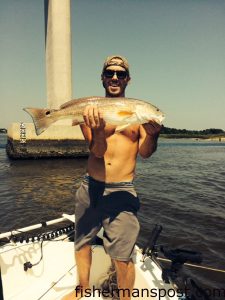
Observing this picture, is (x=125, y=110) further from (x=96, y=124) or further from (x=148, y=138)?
(x=148, y=138)

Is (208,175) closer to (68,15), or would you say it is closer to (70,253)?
(70,253)

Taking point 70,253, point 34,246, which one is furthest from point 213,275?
point 34,246

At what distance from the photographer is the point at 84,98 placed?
12.1 ft

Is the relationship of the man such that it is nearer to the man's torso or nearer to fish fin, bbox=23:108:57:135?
the man's torso

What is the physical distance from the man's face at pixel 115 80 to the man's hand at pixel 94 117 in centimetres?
61

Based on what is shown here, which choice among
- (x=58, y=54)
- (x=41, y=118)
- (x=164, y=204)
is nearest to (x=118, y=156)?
(x=41, y=118)

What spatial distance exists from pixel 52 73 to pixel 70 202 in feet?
69.1

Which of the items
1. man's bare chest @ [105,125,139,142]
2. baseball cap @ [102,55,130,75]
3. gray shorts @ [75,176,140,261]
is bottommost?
gray shorts @ [75,176,140,261]

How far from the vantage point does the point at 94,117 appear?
3.48 meters

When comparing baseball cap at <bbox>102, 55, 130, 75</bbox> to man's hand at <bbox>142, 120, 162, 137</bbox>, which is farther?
baseball cap at <bbox>102, 55, 130, 75</bbox>

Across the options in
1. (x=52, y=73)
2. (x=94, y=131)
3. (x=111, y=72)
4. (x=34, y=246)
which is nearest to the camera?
(x=94, y=131)

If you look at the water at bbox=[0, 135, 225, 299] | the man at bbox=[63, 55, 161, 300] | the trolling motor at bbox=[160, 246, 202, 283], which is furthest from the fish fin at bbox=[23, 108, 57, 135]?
the water at bbox=[0, 135, 225, 299]

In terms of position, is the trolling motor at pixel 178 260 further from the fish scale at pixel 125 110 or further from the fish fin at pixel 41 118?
the fish fin at pixel 41 118

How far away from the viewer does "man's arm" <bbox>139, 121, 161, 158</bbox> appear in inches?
142
